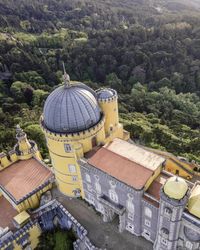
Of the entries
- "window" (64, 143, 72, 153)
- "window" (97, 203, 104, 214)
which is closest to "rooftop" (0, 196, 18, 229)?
"window" (97, 203, 104, 214)

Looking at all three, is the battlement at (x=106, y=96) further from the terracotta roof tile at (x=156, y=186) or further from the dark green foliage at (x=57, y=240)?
the dark green foliage at (x=57, y=240)

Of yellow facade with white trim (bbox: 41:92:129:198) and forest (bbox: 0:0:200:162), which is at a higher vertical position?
yellow facade with white trim (bbox: 41:92:129:198)

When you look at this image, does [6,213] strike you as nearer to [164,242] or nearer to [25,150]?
[25,150]

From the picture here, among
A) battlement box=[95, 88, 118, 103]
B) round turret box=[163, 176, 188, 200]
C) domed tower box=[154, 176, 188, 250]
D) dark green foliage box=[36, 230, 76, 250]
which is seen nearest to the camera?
round turret box=[163, 176, 188, 200]

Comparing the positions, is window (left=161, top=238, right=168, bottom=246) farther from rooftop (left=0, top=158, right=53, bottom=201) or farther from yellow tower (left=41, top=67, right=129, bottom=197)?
rooftop (left=0, top=158, right=53, bottom=201)

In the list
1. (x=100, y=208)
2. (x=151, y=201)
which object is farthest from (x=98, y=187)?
(x=151, y=201)

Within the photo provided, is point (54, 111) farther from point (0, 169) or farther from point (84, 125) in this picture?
point (0, 169)
